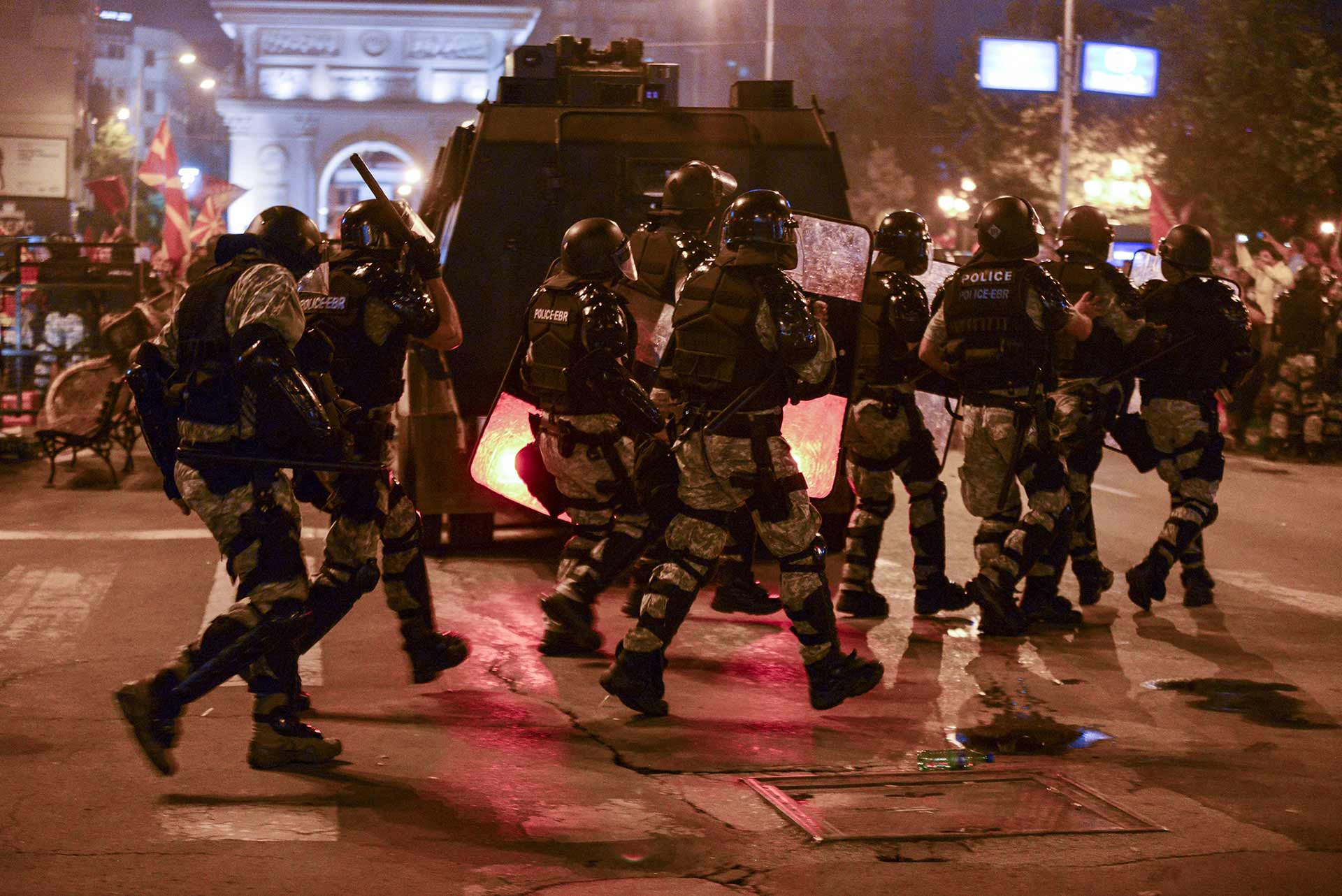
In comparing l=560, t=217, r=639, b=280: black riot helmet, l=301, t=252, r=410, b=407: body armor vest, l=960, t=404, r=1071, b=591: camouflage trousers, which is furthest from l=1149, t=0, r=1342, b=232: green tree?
l=301, t=252, r=410, b=407: body armor vest

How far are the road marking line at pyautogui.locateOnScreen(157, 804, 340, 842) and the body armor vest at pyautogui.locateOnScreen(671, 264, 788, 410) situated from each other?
2096mm

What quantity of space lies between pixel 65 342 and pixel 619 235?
35.3ft

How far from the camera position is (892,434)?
25.8 ft

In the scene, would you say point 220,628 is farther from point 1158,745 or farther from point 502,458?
point 1158,745

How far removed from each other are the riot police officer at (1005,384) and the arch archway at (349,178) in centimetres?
4581

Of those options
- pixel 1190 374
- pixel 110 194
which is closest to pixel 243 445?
pixel 1190 374

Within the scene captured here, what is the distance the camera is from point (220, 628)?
5109 mm

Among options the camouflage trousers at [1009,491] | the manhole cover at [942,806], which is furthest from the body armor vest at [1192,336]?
the manhole cover at [942,806]

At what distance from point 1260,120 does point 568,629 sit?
66.7ft

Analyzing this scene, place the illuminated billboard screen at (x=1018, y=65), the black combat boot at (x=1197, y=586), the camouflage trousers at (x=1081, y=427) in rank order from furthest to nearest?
the illuminated billboard screen at (x=1018, y=65) → the black combat boot at (x=1197, y=586) → the camouflage trousers at (x=1081, y=427)

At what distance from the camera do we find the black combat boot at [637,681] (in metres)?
5.95

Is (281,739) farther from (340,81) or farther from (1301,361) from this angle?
(340,81)

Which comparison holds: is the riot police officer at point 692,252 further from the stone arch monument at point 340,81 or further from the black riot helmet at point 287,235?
the stone arch monument at point 340,81

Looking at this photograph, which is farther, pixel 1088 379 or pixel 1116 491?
pixel 1116 491
